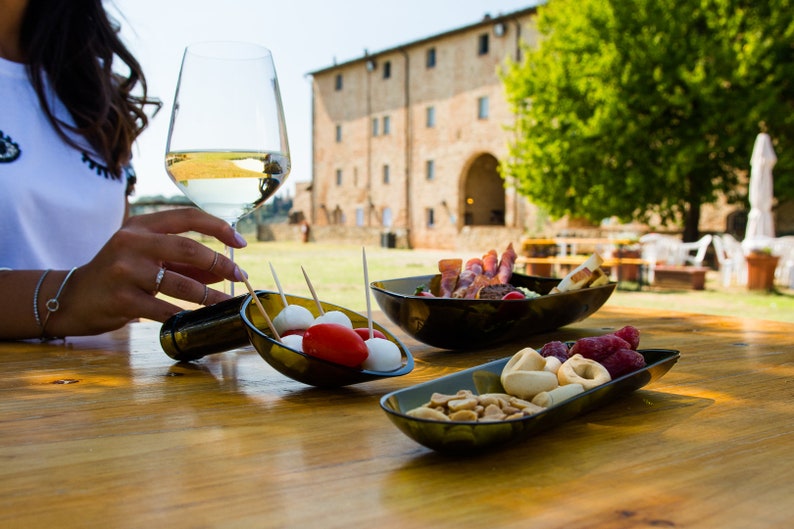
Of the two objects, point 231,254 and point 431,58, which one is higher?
point 431,58

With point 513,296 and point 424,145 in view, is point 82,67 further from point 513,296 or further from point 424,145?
point 424,145

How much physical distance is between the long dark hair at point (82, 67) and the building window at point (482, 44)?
24374 mm

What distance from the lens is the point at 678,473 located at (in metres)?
0.62

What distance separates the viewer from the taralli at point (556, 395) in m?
0.73

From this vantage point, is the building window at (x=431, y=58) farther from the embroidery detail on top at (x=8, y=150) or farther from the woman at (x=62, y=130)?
the embroidery detail on top at (x=8, y=150)

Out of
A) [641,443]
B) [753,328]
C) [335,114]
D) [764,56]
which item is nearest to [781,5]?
[764,56]

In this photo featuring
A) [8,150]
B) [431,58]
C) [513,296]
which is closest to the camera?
[513,296]

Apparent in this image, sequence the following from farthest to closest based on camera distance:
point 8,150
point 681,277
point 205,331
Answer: point 681,277 < point 8,150 < point 205,331

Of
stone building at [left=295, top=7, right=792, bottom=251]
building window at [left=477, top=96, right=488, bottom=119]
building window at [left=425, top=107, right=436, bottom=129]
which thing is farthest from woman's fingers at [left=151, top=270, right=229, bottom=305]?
building window at [left=425, top=107, right=436, bottom=129]

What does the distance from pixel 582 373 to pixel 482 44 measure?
2586 cm

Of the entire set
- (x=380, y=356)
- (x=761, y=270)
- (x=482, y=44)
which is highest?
(x=482, y=44)

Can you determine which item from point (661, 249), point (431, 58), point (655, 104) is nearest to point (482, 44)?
point (431, 58)

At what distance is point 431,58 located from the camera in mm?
27047

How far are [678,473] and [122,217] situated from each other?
196cm
